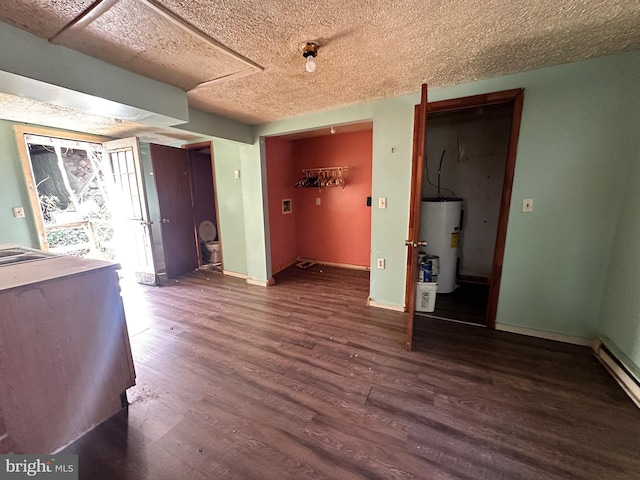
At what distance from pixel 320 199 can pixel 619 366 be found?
12.8ft

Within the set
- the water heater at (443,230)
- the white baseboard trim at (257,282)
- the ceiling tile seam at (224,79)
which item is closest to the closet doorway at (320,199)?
the white baseboard trim at (257,282)

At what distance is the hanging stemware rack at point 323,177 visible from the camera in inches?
166

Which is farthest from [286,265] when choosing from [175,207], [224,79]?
[224,79]

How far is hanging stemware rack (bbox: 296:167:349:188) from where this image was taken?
423 centimetres

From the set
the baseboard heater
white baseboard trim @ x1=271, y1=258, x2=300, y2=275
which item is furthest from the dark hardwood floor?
white baseboard trim @ x1=271, y1=258, x2=300, y2=275

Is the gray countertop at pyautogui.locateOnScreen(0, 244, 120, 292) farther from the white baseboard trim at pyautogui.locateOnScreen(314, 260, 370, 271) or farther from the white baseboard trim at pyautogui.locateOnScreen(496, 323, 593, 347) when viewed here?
the white baseboard trim at pyautogui.locateOnScreen(314, 260, 370, 271)

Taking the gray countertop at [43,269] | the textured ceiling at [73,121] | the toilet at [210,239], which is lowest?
the toilet at [210,239]

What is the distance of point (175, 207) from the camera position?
4.05 m

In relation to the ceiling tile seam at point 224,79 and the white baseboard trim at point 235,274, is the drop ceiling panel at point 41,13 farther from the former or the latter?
the white baseboard trim at point 235,274

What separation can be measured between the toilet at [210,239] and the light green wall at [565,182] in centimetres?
382

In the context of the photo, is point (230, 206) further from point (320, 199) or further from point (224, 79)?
point (224, 79)

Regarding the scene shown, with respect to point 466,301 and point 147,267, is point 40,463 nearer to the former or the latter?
point 147,267

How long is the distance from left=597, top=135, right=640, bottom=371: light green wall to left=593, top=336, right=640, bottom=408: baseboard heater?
0.04 m

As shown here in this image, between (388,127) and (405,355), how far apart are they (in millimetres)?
2233
